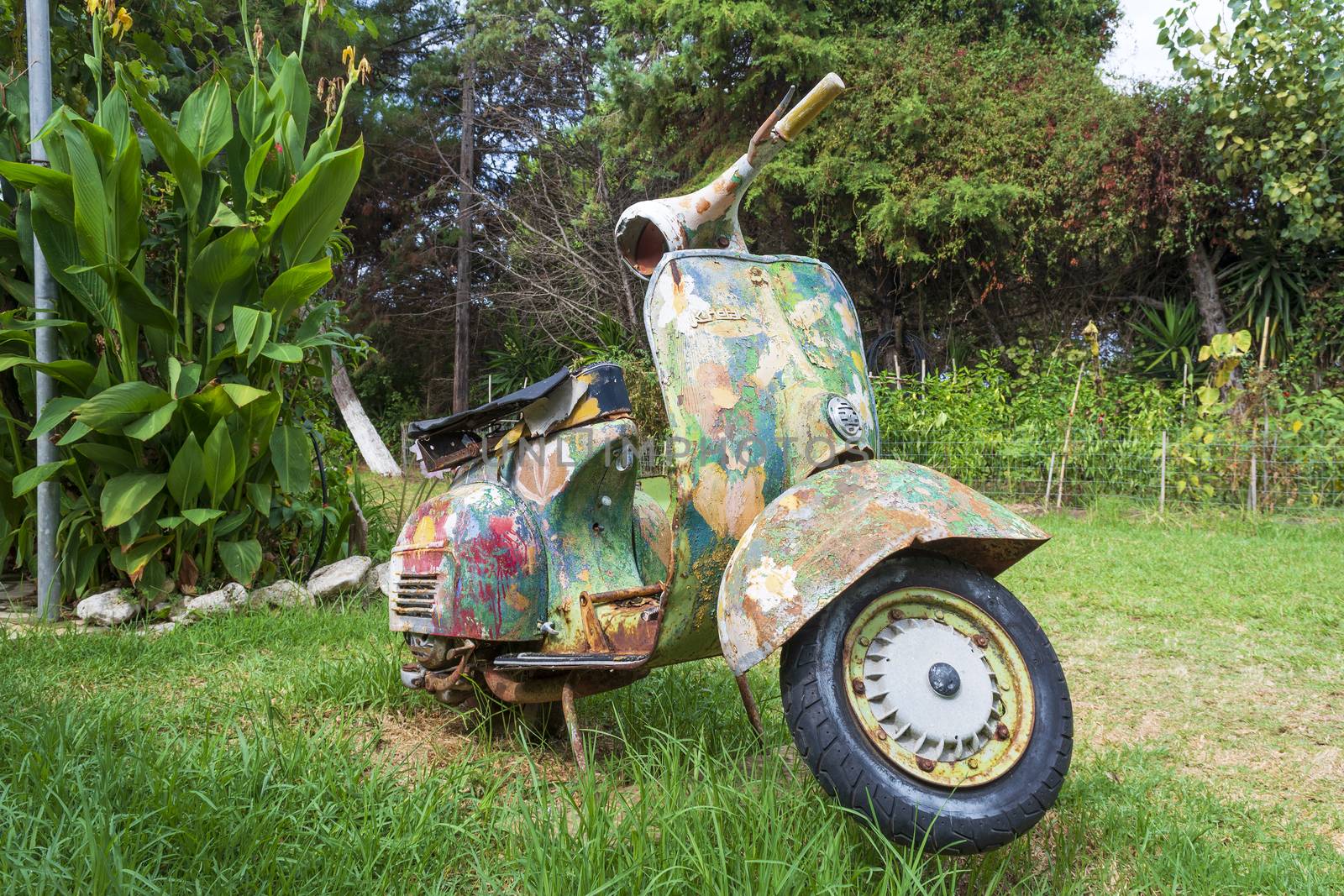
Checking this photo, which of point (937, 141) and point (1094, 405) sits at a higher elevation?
point (937, 141)

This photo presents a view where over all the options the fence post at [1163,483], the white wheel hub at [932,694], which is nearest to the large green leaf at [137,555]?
the white wheel hub at [932,694]

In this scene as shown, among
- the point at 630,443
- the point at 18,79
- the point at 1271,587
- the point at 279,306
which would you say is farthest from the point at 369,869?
the point at 1271,587

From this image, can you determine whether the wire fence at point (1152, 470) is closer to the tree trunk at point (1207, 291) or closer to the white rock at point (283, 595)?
the tree trunk at point (1207, 291)

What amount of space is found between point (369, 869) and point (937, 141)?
980cm

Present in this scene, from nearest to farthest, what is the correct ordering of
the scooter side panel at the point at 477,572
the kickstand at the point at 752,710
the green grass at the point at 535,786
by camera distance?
the green grass at the point at 535,786
the scooter side panel at the point at 477,572
the kickstand at the point at 752,710

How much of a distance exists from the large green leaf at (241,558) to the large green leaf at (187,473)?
0.80 feet

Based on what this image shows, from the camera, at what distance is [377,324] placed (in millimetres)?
14906

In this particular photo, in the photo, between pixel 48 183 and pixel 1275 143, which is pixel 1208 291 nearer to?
pixel 1275 143

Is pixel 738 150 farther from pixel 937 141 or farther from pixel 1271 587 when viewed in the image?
pixel 1271 587

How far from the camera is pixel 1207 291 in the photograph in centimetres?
954

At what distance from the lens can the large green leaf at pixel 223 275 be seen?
3.48 metres

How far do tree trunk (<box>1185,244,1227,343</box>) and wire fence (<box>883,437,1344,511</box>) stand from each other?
118 inches

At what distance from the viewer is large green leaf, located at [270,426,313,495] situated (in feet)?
12.1

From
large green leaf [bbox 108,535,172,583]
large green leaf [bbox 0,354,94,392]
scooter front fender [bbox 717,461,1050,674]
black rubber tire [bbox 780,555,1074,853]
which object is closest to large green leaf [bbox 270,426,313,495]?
large green leaf [bbox 108,535,172,583]
